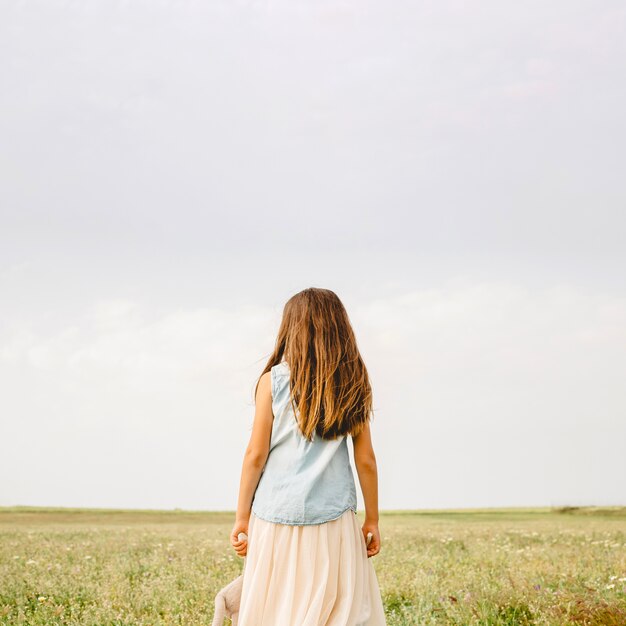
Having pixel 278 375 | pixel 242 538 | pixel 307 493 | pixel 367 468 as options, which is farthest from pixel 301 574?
pixel 278 375

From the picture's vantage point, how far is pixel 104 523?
20.0 meters

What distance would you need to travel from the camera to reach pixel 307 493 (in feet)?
16.2

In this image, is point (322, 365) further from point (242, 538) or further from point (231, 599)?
point (231, 599)

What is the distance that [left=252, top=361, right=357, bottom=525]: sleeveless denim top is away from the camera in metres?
4.96

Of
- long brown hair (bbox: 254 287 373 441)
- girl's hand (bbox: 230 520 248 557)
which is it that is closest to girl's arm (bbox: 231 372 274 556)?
girl's hand (bbox: 230 520 248 557)

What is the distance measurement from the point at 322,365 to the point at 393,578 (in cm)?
443

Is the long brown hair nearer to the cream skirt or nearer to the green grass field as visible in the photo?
the cream skirt

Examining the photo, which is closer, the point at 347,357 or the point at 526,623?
the point at 347,357

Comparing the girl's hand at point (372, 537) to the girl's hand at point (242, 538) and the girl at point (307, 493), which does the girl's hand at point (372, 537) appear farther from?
the girl's hand at point (242, 538)

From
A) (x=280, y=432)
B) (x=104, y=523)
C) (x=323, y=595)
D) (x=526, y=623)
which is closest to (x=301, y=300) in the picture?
(x=280, y=432)

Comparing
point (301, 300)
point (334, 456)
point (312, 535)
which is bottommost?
point (312, 535)

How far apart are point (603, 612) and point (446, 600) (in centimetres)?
145

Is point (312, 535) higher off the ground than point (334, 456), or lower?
lower

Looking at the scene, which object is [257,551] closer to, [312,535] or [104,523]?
[312,535]
